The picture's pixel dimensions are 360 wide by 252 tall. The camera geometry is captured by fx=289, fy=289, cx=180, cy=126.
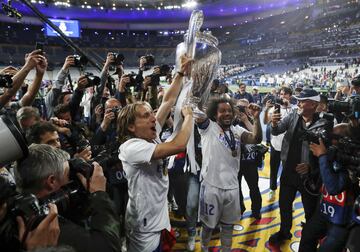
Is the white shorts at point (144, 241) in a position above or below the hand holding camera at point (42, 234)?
below

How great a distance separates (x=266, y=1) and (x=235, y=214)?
4138 centimetres

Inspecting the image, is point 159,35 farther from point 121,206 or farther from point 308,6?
point 121,206

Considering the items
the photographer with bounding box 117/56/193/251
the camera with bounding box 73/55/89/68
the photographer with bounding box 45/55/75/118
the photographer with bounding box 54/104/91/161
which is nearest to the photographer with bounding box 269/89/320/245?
the photographer with bounding box 117/56/193/251

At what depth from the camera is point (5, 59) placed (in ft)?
101

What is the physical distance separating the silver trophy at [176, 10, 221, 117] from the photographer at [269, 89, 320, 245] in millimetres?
1287

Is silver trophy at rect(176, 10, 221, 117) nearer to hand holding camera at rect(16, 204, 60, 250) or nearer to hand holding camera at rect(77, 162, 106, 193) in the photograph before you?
hand holding camera at rect(77, 162, 106, 193)

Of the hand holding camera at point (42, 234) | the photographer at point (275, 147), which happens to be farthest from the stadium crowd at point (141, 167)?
the photographer at point (275, 147)

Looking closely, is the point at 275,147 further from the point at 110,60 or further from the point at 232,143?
the point at 110,60

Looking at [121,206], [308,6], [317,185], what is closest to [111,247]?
[121,206]

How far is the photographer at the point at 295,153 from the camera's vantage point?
306 cm

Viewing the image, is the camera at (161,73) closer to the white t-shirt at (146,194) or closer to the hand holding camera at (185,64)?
the hand holding camera at (185,64)

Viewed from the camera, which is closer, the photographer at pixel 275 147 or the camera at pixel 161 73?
the camera at pixel 161 73

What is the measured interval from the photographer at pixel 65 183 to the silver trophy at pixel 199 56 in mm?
871

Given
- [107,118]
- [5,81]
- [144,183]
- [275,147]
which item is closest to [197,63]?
[144,183]
